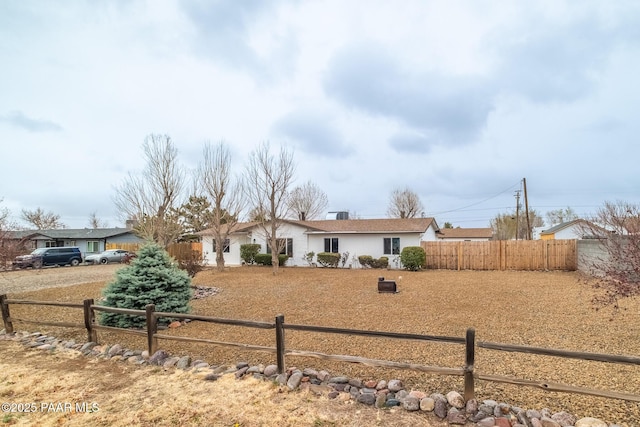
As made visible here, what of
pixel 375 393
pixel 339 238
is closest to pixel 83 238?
pixel 339 238

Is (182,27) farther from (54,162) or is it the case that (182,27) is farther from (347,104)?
(54,162)

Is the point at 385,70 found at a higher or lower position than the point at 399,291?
higher

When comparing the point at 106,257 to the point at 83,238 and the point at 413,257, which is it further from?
the point at 413,257

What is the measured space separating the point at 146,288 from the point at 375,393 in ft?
19.6

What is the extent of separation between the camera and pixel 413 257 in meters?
17.9

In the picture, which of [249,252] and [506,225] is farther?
[506,225]

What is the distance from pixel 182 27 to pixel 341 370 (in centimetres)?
1048

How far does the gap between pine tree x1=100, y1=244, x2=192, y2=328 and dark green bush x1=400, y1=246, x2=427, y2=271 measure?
13.4 m

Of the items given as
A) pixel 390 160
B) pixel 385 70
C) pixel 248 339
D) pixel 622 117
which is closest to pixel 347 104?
pixel 385 70

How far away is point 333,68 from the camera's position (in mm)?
11977

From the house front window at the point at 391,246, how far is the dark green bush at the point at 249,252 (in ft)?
30.6

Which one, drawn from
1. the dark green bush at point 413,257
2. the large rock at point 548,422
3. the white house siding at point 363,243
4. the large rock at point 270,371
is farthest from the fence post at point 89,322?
the white house siding at point 363,243

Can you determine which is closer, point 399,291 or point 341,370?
point 341,370

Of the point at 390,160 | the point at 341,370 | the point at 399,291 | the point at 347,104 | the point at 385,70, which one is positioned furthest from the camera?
the point at 390,160
